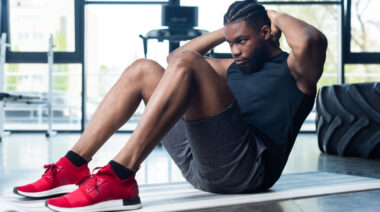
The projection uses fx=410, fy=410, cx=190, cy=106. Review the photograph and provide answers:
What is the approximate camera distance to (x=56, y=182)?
48.4 inches

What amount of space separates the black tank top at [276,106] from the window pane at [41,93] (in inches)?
143

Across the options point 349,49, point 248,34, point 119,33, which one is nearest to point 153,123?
point 248,34

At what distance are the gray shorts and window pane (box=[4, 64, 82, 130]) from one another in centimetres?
351

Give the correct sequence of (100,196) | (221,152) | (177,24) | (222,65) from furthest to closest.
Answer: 1. (177,24)
2. (222,65)
3. (221,152)
4. (100,196)

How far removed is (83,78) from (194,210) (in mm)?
3670

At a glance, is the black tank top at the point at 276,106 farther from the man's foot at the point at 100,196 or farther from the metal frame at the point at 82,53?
the metal frame at the point at 82,53

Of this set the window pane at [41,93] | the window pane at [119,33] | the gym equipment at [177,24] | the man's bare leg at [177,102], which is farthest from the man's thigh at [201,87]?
the window pane at [41,93]

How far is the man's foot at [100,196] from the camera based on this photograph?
104cm

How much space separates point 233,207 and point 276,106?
12.7 inches

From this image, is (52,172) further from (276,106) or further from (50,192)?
(276,106)

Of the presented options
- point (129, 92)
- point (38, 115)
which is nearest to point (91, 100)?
point (38, 115)

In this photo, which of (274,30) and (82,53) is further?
(82,53)

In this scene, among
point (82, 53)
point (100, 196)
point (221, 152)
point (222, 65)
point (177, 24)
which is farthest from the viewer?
point (82, 53)

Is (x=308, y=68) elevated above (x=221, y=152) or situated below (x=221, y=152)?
above
